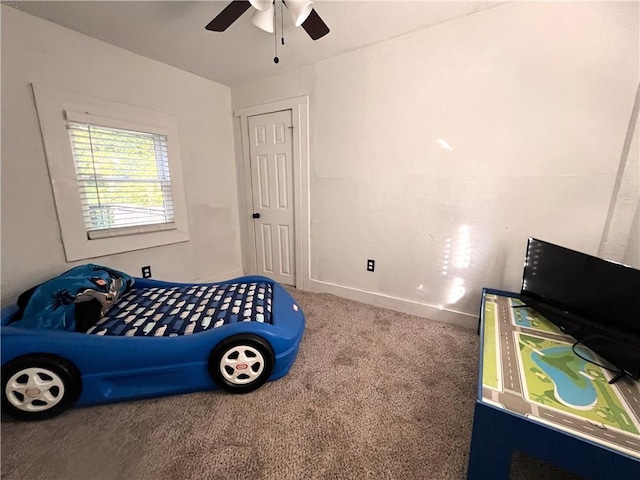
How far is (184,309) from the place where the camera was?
5.60ft

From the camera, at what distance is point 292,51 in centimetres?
223

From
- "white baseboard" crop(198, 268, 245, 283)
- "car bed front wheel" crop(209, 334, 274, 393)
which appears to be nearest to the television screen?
"car bed front wheel" crop(209, 334, 274, 393)

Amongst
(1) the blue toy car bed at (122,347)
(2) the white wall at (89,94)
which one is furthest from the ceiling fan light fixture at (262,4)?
(1) the blue toy car bed at (122,347)

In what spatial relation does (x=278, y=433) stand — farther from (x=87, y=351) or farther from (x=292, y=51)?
(x=292, y=51)

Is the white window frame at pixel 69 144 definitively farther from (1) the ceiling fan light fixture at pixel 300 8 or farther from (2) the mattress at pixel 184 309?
(1) the ceiling fan light fixture at pixel 300 8

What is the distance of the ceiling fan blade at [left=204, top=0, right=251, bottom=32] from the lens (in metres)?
1.35

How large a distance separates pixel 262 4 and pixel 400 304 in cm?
247

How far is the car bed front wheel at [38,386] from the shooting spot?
1.23 m

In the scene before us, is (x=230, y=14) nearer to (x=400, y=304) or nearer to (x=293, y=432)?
(x=293, y=432)

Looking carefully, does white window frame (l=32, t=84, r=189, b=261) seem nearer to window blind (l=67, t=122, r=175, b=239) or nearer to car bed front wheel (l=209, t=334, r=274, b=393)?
window blind (l=67, t=122, r=175, b=239)

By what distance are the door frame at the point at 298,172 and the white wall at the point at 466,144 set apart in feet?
0.32

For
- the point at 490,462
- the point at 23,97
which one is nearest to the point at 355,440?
the point at 490,462

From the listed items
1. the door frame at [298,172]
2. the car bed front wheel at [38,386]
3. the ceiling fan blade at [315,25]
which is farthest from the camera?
the door frame at [298,172]

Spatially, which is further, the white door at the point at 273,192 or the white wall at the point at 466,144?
the white door at the point at 273,192
